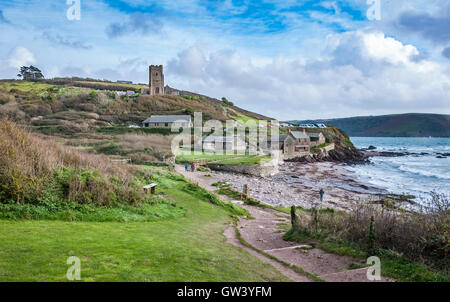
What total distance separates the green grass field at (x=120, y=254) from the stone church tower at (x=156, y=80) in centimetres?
11530

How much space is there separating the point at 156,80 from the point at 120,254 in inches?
4769

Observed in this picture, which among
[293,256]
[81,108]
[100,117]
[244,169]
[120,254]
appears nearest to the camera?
[120,254]

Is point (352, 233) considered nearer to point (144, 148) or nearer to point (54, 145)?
point (54, 145)

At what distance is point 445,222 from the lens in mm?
9289

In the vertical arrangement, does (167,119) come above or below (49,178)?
above

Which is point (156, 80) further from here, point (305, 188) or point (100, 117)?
point (305, 188)

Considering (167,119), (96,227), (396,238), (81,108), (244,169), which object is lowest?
(244,169)

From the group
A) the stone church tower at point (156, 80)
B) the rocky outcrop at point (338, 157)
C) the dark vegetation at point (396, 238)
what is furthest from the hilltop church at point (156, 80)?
the dark vegetation at point (396, 238)

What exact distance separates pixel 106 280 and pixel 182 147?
58.6 meters

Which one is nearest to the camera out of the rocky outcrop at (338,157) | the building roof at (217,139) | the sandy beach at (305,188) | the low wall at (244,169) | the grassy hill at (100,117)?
the sandy beach at (305,188)

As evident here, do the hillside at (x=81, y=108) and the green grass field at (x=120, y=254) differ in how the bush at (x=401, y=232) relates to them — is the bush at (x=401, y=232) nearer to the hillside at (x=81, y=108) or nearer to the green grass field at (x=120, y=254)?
the green grass field at (x=120, y=254)

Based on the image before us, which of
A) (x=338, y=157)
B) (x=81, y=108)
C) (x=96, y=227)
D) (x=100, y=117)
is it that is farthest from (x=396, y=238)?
(x=81, y=108)

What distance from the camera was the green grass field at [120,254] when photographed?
639 centimetres

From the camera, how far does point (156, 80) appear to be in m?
121
